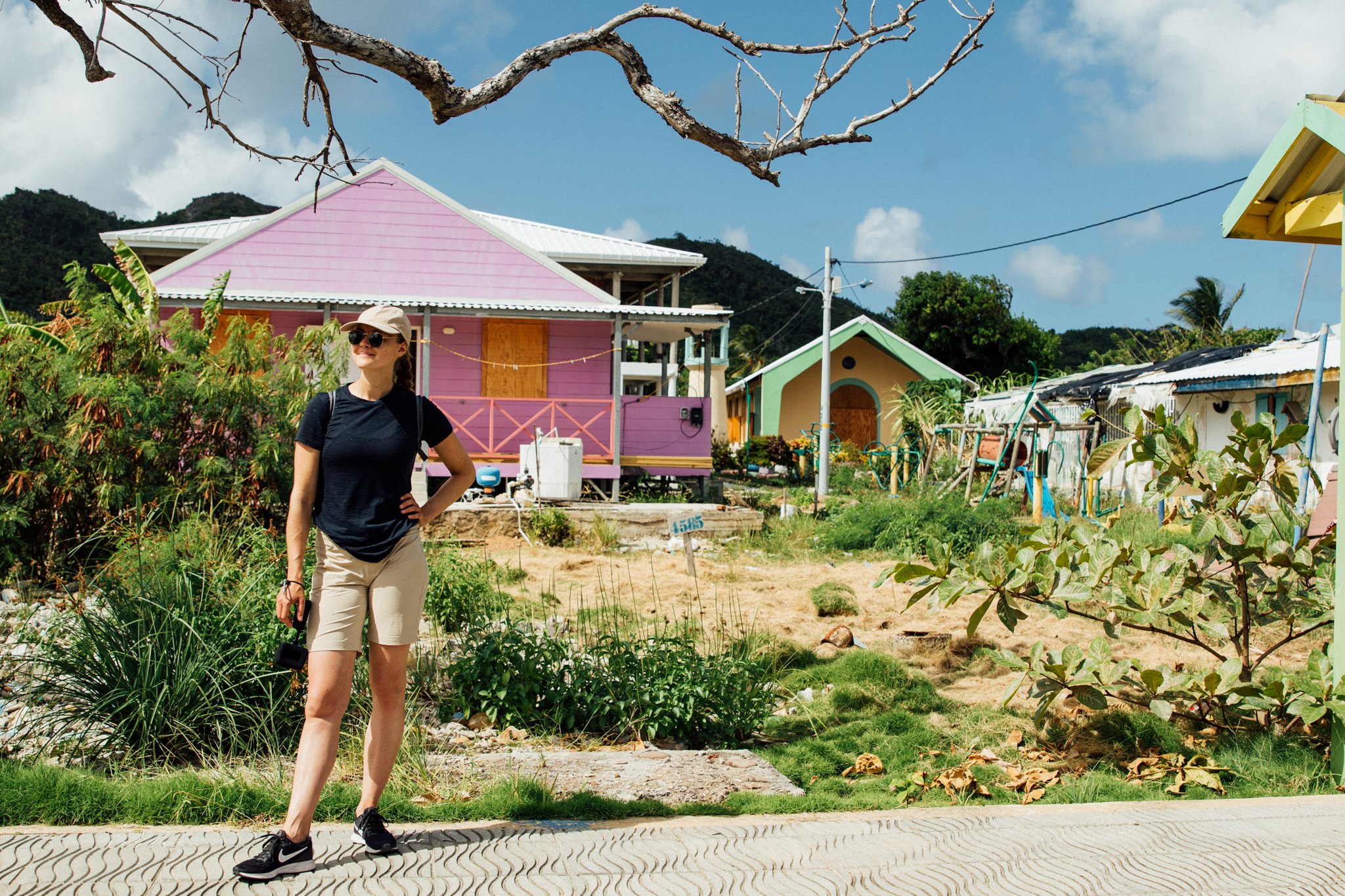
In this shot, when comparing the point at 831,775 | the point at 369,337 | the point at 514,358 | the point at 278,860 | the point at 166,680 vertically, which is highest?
the point at 514,358

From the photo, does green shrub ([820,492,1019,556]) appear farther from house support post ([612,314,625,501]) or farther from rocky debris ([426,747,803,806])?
rocky debris ([426,747,803,806])

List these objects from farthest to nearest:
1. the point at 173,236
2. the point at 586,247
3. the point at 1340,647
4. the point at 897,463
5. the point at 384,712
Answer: the point at 897,463 → the point at 586,247 → the point at 173,236 → the point at 1340,647 → the point at 384,712

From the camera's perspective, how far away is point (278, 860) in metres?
3.20

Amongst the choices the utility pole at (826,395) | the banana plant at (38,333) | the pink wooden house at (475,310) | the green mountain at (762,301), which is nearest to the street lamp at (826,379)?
the utility pole at (826,395)

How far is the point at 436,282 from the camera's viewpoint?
17.5m

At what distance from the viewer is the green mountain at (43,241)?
24953mm

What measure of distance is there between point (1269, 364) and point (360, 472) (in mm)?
13634

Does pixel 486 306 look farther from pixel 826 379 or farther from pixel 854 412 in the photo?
pixel 854 412

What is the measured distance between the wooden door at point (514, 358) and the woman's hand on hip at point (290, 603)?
1429 cm

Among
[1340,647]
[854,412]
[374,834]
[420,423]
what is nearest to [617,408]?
[1340,647]

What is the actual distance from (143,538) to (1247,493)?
21.5 ft

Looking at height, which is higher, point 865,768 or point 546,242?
point 546,242

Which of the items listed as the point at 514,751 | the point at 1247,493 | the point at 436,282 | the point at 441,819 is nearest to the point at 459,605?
the point at 514,751

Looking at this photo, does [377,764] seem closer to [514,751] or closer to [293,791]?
[293,791]
